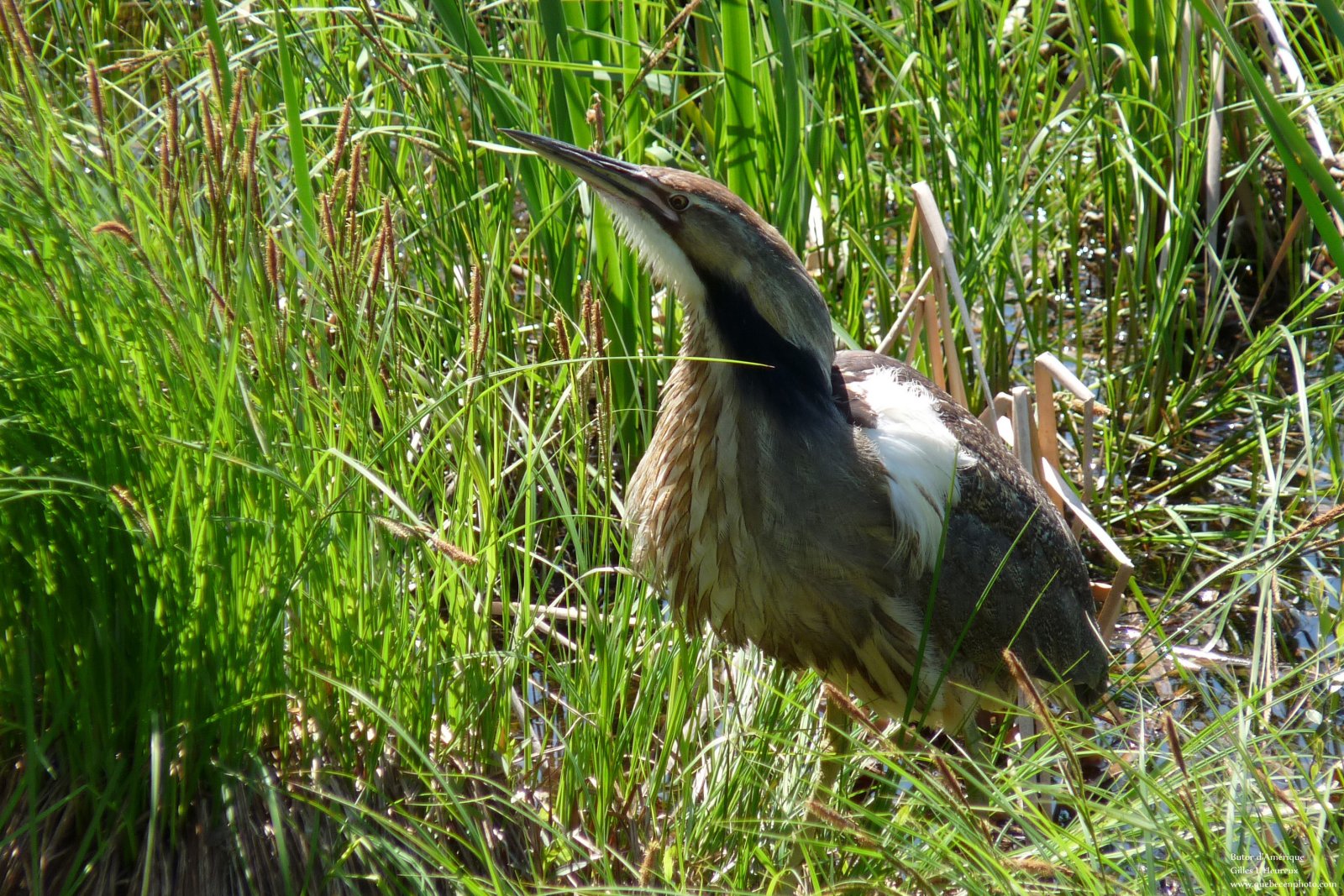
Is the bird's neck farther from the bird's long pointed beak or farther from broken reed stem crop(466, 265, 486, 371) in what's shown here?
broken reed stem crop(466, 265, 486, 371)

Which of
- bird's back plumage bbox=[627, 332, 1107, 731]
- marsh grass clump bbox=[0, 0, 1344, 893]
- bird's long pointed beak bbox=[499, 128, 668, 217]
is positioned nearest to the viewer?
marsh grass clump bbox=[0, 0, 1344, 893]

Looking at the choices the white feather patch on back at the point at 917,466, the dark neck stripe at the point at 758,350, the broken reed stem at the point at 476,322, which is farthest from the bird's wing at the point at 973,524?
the broken reed stem at the point at 476,322

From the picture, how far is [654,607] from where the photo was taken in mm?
2271

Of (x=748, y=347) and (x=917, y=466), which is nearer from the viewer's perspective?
(x=748, y=347)

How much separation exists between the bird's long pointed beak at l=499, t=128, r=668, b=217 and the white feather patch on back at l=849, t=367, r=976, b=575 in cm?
52

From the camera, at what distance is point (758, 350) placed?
200 cm

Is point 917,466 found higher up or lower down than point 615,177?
lower down

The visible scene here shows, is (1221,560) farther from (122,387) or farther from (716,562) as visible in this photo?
(122,387)

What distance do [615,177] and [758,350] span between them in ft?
1.06

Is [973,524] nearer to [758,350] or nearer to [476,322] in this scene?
[758,350]

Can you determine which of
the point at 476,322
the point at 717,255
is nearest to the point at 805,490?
the point at 717,255

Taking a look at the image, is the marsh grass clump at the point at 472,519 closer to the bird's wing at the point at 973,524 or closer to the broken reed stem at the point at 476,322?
the broken reed stem at the point at 476,322

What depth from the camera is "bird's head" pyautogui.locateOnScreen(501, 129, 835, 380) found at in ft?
6.29

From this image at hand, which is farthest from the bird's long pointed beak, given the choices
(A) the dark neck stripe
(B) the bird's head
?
(A) the dark neck stripe
